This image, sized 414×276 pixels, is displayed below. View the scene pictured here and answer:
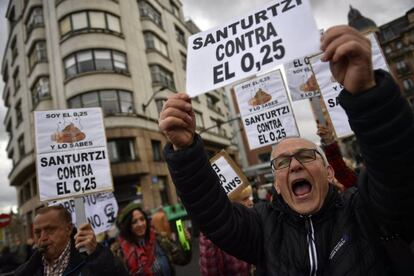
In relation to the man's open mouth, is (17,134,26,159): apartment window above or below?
above

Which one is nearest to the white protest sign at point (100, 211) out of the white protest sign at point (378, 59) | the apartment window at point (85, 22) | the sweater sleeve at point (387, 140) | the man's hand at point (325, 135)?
the man's hand at point (325, 135)

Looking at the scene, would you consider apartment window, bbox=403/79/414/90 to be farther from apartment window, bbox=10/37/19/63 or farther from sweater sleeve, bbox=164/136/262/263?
sweater sleeve, bbox=164/136/262/263

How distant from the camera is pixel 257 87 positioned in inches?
218

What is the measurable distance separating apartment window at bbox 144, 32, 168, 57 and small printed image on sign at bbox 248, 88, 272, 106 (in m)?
19.4

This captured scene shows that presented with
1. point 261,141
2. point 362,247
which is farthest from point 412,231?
point 261,141

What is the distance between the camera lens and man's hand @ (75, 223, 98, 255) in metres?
2.45

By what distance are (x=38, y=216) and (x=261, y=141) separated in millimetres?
3469

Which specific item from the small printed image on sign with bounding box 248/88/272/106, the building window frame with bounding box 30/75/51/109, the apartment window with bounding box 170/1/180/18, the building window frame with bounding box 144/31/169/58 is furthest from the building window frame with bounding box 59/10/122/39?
the small printed image on sign with bounding box 248/88/272/106

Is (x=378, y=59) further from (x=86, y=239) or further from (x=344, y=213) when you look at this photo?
(x=86, y=239)

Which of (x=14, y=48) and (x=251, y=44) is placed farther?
(x=14, y=48)

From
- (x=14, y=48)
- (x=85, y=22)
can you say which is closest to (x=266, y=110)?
(x=85, y=22)

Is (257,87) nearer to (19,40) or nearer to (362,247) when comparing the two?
(362,247)

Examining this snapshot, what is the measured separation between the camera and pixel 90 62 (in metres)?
19.6

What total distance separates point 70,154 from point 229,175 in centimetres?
209
